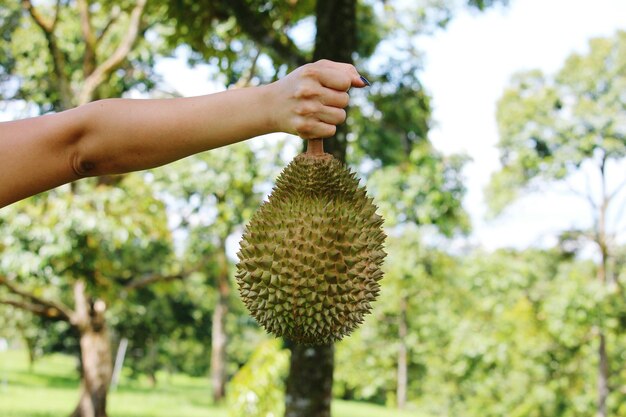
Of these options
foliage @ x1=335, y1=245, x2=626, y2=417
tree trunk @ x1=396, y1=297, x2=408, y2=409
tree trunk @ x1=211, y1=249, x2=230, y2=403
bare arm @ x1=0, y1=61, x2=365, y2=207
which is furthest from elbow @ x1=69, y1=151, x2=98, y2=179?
tree trunk @ x1=396, y1=297, x2=408, y2=409

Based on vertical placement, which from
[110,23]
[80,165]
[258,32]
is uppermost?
[110,23]

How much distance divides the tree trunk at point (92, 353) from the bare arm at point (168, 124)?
345 inches

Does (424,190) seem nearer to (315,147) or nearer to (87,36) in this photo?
(87,36)

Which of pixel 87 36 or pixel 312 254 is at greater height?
pixel 87 36

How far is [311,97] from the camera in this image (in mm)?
990

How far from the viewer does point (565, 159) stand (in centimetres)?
1452

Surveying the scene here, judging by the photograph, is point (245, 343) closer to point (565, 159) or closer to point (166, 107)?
Answer: point (565, 159)

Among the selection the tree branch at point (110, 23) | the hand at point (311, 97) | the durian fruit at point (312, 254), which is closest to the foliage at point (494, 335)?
the tree branch at point (110, 23)

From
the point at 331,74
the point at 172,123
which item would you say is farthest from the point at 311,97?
the point at 172,123

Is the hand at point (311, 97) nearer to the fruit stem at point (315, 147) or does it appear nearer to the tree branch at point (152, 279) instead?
the fruit stem at point (315, 147)

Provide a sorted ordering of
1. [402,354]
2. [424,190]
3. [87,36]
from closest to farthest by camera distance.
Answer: [424,190]
[87,36]
[402,354]

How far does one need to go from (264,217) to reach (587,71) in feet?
49.3

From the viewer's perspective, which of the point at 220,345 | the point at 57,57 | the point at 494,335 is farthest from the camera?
the point at 494,335

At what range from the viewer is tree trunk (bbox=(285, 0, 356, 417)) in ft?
12.9
